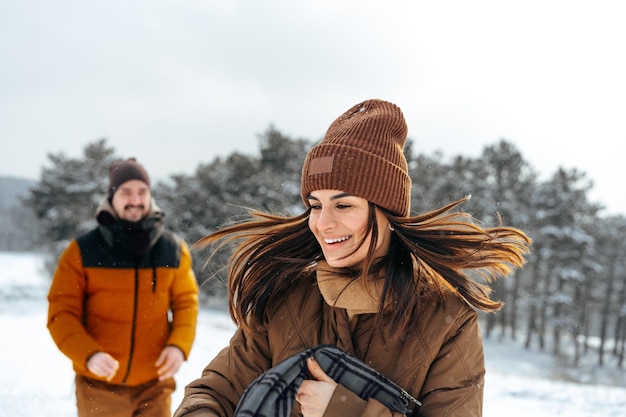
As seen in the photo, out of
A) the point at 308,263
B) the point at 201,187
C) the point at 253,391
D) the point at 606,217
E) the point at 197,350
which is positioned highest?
the point at 606,217

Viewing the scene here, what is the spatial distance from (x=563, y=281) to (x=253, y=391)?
115ft

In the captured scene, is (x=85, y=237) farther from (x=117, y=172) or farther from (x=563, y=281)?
(x=563, y=281)

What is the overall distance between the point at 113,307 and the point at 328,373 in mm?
2270

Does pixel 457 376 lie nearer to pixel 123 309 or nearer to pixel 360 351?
pixel 360 351

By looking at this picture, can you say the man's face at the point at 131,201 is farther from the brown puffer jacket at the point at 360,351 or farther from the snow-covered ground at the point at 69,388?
the snow-covered ground at the point at 69,388

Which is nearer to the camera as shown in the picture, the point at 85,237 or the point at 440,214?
the point at 440,214

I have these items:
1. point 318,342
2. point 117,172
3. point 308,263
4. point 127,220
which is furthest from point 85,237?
point 318,342

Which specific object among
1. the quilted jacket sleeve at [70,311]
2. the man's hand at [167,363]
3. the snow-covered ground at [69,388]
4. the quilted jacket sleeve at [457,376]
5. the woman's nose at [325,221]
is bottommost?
the snow-covered ground at [69,388]

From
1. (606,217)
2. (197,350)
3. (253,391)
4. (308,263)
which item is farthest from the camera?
(606,217)

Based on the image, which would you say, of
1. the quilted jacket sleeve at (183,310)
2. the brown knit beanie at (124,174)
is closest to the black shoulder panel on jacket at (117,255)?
the quilted jacket sleeve at (183,310)

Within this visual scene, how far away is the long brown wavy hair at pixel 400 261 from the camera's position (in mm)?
1928

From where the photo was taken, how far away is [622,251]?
1405 inches

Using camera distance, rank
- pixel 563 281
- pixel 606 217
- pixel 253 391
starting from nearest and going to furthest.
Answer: pixel 253 391 < pixel 563 281 < pixel 606 217

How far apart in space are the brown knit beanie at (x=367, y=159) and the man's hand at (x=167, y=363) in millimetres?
2016
